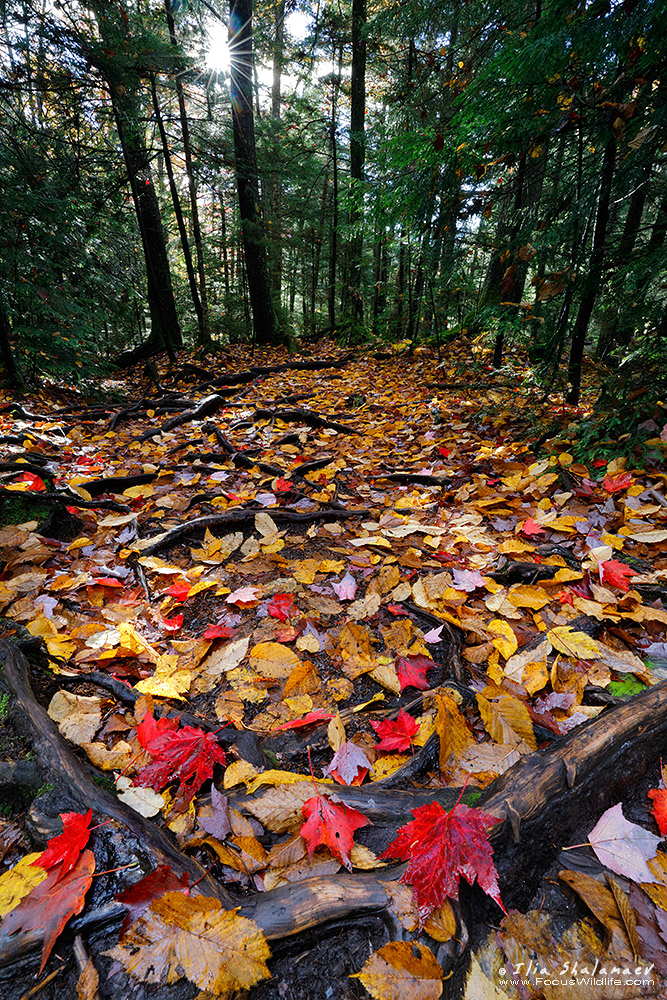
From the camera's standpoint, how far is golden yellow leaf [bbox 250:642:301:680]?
5.59ft

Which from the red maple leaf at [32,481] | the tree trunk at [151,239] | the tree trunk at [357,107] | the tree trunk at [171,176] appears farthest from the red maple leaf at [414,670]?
the tree trunk at [357,107]

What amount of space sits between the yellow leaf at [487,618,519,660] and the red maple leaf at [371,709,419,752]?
50cm

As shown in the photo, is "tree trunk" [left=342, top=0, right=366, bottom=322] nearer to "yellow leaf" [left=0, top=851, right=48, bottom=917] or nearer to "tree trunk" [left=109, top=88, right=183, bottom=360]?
"tree trunk" [left=109, top=88, right=183, bottom=360]

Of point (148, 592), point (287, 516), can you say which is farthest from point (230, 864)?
point (287, 516)

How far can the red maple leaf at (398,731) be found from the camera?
53.1 inches

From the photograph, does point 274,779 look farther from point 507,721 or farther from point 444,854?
point 507,721

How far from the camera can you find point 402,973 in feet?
2.52

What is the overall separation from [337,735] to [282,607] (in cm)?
Answer: 74

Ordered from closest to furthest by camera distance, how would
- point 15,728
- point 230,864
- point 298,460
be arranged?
point 230,864 → point 15,728 → point 298,460

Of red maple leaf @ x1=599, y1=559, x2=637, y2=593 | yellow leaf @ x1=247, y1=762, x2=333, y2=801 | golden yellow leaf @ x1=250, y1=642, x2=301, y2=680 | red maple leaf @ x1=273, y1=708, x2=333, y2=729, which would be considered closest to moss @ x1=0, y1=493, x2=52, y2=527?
golden yellow leaf @ x1=250, y1=642, x2=301, y2=680

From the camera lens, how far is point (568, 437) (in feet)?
10.8

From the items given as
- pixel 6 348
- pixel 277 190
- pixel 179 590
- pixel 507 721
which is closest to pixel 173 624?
pixel 179 590

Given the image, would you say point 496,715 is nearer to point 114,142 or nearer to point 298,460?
point 298,460

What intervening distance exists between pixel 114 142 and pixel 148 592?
31.9 feet
